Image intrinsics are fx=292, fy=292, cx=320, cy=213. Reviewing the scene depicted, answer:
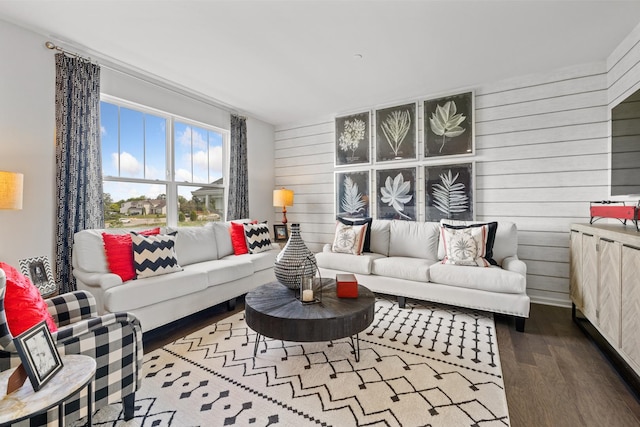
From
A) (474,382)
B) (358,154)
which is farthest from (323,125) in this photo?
(474,382)

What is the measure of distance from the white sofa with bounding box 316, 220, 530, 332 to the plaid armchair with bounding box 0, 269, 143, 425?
242 cm

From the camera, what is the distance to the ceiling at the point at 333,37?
2.24 meters

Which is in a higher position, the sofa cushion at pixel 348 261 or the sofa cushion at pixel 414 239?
the sofa cushion at pixel 414 239

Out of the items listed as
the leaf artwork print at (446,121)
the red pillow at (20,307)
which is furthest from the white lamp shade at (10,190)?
the leaf artwork print at (446,121)

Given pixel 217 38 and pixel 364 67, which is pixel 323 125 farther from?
pixel 217 38

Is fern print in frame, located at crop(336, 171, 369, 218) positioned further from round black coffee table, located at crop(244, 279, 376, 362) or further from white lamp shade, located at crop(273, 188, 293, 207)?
round black coffee table, located at crop(244, 279, 376, 362)

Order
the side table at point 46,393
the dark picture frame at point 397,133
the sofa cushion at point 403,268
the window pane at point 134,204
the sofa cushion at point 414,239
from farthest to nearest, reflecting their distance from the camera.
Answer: the dark picture frame at point 397,133
the sofa cushion at point 414,239
the window pane at point 134,204
the sofa cushion at point 403,268
the side table at point 46,393

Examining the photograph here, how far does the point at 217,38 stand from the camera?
263cm

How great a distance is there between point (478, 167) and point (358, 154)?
167cm

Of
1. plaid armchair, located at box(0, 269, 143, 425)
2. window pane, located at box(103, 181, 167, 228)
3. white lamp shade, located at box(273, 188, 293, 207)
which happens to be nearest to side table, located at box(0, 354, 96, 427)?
plaid armchair, located at box(0, 269, 143, 425)

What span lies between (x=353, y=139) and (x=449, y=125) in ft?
4.56

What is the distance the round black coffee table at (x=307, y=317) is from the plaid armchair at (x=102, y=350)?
71 cm

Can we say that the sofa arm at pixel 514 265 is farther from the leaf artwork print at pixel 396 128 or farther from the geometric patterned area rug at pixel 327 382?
the leaf artwork print at pixel 396 128

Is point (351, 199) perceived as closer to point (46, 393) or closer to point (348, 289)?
point (348, 289)
